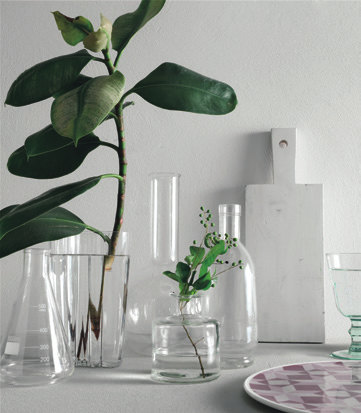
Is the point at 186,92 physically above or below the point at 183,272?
above

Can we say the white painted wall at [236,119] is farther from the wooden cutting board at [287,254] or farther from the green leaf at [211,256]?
the green leaf at [211,256]

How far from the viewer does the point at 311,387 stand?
2.24 feet

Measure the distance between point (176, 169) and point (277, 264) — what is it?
11.5 inches

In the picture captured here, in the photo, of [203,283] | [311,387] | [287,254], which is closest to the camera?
[311,387]

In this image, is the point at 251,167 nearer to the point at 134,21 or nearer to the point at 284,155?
the point at 284,155

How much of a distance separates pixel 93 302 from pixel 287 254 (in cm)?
42

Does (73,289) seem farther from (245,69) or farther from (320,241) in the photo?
(245,69)

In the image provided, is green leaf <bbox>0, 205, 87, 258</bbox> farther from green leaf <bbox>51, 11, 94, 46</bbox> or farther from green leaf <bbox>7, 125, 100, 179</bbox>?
green leaf <bbox>51, 11, 94, 46</bbox>

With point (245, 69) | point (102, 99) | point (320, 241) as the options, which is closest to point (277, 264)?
point (320, 241)

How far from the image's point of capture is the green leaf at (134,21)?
876mm

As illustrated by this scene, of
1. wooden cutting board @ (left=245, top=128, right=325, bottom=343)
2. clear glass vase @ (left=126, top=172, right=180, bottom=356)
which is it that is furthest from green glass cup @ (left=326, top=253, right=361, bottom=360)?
clear glass vase @ (left=126, top=172, right=180, bottom=356)

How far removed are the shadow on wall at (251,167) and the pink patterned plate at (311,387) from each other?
0.43 metres

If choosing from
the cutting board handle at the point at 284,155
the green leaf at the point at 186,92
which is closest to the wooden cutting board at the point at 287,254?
the cutting board handle at the point at 284,155

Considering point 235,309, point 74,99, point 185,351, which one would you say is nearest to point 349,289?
point 235,309
